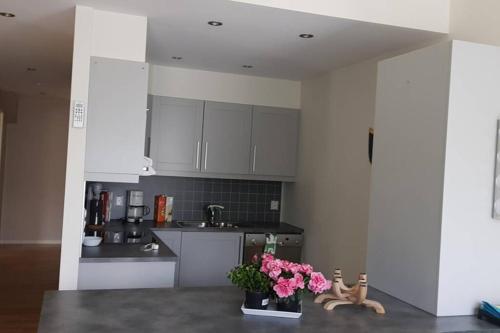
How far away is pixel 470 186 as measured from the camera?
2.31 meters

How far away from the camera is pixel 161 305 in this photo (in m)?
2.17

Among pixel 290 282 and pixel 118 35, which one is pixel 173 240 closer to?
pixel 118 35

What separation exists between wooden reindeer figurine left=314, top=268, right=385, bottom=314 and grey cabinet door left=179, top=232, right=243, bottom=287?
2.36 metres

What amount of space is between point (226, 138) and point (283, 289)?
3.13 meters

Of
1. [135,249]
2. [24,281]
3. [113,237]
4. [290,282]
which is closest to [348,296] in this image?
[290,282]

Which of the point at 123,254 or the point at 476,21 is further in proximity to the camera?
the point at 123,254

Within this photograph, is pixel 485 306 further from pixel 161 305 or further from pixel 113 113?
pixel 113 113

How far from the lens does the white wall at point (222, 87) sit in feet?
15.9

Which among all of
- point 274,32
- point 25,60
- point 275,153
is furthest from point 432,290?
point 25,60

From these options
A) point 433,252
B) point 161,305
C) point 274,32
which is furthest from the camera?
point 274,32

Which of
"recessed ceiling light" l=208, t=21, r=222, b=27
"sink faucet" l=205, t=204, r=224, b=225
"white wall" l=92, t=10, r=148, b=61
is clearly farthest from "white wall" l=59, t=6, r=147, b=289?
"sink faucet" l=205, t=204, r=224, b=225

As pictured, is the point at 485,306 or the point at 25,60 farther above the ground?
the point at 25,60

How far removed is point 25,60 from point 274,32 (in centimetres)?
281

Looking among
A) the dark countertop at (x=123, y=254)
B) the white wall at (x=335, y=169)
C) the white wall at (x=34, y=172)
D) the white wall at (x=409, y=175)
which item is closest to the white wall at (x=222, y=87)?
the white wall at (x=335, y=169)
